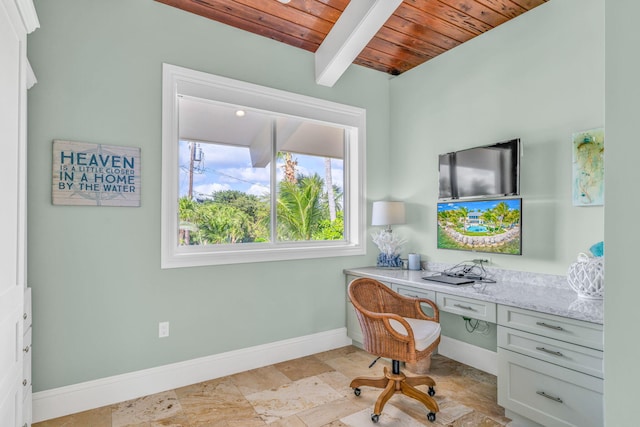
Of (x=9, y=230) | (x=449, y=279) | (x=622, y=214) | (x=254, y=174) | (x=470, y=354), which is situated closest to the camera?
(x=622, y=214)

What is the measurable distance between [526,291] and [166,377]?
2.62 m

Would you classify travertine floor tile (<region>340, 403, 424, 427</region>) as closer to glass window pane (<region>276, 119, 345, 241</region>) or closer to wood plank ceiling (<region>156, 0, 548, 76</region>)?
glass window pane (<region>276, 119, 345, 241</region>)

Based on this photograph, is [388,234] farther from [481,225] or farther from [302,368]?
[302,368]

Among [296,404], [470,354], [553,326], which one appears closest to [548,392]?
[553,326]

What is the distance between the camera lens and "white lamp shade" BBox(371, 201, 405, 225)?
3488 millimetres

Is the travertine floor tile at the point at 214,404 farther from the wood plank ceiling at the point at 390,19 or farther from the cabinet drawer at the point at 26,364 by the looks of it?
the wood plank ceiling at the point at 390,19

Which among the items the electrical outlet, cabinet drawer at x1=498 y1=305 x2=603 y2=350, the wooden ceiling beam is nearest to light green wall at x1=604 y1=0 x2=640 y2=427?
cabinet drawer at x1=498 y1=305 x2=603 y2=350

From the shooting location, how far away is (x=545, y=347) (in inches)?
80.6

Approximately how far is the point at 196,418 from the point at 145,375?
1.88 feet

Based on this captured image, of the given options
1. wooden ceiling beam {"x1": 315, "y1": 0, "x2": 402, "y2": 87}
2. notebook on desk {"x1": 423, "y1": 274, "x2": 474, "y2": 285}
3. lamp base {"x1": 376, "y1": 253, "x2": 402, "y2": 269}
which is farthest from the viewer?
lamp base {"x1": 376, "y1": 253, "x2": 402, "y2": 269}

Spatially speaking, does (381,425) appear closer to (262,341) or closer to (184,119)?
(262,341)

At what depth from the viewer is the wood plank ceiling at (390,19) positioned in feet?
9.01

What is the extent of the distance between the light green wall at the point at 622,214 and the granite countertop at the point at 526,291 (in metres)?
1.56

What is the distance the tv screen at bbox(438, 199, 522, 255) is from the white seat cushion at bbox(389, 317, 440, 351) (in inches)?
33.2
